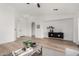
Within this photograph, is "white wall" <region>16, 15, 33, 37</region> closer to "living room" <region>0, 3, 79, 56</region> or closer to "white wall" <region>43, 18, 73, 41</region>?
"living room" <region>0, 3, 79, 56</region>

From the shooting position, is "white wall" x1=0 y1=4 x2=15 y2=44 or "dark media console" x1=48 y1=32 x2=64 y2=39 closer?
"white wall" x1=0 y1=4 x2=15 y2=44

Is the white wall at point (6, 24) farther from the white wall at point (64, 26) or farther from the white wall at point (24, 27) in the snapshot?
the white wall at point (64, 26)

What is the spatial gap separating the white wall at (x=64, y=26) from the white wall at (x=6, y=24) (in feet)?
9.98

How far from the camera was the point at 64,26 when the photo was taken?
5.77 metres

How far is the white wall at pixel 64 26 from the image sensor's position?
17.5 ft

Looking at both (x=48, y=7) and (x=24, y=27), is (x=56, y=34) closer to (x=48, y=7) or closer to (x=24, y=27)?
(x=48, y=7)

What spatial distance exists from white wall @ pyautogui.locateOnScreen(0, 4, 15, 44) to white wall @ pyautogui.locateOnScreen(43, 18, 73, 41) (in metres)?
3.04

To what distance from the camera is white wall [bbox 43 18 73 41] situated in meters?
5.35

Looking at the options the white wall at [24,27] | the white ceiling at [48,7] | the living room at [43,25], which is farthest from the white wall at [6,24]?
the white wall at [24,27]

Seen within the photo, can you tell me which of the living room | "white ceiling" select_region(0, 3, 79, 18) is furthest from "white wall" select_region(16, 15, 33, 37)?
"white ceiling" select_region(0, 3, 79, 18)

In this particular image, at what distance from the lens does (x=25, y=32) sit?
747 cm

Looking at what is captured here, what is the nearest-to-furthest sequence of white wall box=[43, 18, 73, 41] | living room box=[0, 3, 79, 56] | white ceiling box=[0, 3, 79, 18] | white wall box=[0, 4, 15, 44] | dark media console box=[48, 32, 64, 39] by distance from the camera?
white ceiling box=[0, 3, 79, 18] < living room box=[0, 3, 79, 56] < white wall box=[0, 4, 15, 44] < white wall box=[43, 18, 73, 41] < dark media console box=[48, 32, 64, 39]

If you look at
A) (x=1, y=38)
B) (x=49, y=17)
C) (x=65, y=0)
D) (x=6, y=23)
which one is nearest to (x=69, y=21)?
(x=49, y=17)

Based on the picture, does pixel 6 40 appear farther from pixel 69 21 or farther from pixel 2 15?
pixel 69 21
